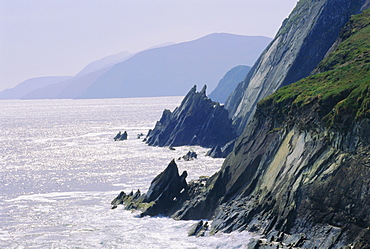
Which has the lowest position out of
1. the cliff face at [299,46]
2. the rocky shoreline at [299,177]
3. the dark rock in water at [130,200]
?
the dark rock in water at [130,200]

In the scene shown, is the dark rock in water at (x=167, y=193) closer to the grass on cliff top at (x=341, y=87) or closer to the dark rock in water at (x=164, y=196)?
the dark rock in water at (x=164, y=196)

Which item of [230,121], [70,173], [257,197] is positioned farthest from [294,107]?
[230,121]

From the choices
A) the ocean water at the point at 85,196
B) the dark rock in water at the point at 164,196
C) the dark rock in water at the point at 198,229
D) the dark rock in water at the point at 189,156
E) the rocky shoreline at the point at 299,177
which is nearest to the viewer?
the rocky shoreline at the point at 299,177

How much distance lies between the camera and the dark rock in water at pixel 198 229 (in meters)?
58.8

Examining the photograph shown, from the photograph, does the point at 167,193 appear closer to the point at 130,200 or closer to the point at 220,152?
the point at 130,200

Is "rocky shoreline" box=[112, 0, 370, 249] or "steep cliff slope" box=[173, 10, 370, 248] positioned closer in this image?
"steep cliff slope" box=[173, 10, 370, 248]

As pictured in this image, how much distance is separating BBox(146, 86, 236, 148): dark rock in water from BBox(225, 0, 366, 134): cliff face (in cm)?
703

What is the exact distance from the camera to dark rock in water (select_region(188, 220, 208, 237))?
5884cm

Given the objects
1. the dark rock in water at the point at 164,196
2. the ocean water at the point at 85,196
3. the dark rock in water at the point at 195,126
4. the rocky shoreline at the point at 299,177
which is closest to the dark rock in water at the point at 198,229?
the rocky shoreline at the point at 299,177

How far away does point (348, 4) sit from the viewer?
132 metres

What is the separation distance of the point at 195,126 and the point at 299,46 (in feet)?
125

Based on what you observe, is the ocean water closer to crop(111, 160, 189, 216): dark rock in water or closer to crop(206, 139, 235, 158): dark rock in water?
crop(111, 160, 189, 216): dark rock in water

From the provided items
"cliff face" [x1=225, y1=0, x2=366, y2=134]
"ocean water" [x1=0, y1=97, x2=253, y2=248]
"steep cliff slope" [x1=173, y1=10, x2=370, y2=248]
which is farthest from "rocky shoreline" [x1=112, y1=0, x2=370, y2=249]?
"cliff face" [x1=225, y1=0, x2=366, y2=134]

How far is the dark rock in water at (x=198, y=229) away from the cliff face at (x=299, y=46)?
7420 cm
